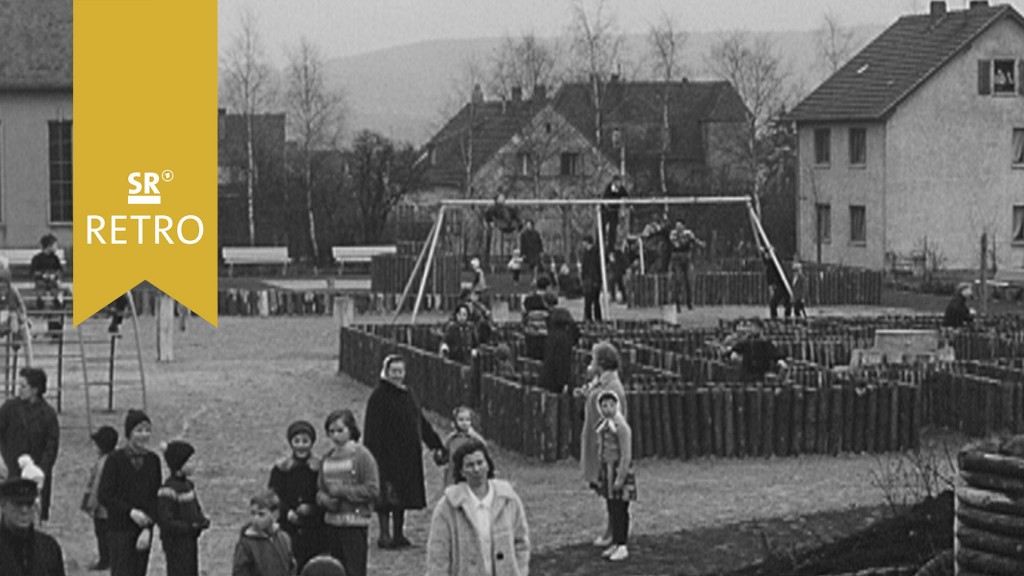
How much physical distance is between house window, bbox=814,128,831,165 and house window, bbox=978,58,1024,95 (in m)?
5.16

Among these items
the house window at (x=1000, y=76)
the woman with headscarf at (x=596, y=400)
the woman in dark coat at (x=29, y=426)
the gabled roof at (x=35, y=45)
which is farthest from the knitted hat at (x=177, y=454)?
the house window at (x=1000, y=76)

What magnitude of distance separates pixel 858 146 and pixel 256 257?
1903cm

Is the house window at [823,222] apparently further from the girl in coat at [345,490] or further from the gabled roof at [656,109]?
the girl in coat at [345,490]

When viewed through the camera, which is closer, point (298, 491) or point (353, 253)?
point (298, 491)

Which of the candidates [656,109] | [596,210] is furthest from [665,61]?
[596,210]

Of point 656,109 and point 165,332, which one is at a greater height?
point 656,109

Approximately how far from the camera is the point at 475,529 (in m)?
12.3

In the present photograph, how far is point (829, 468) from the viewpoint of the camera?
24.5 m

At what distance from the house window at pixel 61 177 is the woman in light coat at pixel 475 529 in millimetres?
54354

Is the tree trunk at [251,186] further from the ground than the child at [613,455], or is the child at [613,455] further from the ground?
the tree trunk at [251,186]

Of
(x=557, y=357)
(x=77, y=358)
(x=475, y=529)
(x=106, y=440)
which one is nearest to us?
(x=475, y=529)

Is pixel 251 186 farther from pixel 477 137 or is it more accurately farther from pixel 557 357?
pixel 557 357

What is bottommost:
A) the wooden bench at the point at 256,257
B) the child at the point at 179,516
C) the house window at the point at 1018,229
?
the child at the point at 179,516

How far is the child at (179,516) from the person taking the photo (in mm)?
16000
